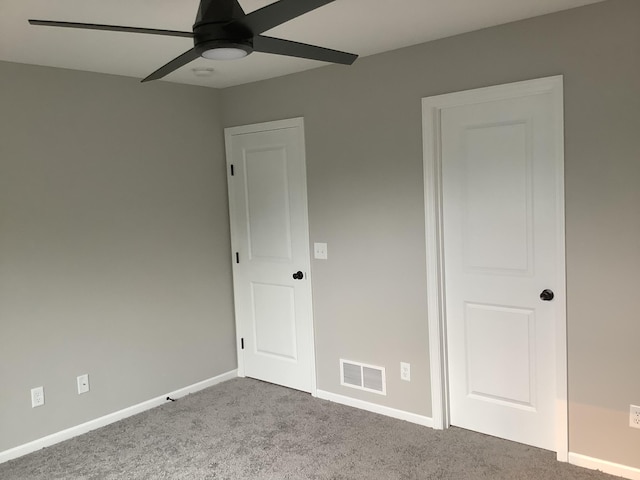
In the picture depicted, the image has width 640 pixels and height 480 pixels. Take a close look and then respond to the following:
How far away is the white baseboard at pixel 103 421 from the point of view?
3.26 m

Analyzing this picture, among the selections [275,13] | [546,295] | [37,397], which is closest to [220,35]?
[275,13]

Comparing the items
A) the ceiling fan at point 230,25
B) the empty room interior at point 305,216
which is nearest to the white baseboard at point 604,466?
the empty room interior at point 305,216

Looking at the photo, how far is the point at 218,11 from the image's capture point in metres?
1.76

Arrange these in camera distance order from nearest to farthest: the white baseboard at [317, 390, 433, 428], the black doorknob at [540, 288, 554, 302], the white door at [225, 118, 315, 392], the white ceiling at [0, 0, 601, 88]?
the white ceiling at [0, 0, 601, 88], the black doorknob at [540, 288, 554, 302], the white baseboard at [317, 390, 433, 428], the white door at [225, 118, 315, 392]

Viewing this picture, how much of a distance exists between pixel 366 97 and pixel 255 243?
1.45 meters

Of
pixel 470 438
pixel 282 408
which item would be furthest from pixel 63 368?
pixel 470 438

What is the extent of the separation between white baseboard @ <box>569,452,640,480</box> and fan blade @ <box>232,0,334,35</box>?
2562mm


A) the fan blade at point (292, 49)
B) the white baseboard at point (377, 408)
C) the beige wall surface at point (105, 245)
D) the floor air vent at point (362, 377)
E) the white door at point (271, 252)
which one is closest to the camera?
the fan blade at point (292, 49)

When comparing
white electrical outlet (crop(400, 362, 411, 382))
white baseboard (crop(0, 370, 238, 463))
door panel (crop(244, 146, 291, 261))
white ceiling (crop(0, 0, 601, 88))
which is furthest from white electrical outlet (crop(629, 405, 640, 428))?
white baseboard (crop(0, 370, 238, 463))

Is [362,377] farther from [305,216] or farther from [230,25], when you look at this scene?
[230,25]

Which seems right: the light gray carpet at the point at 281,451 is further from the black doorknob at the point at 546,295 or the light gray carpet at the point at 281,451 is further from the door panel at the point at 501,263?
the black doorknob at the point at 546,295

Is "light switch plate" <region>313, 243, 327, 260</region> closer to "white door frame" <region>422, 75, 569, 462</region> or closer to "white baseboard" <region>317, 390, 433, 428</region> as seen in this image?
"white door frame" <region>422, 75, 569, 462</region>

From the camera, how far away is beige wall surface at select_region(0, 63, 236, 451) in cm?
323

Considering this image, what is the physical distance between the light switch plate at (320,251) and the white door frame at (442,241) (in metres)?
0.80
